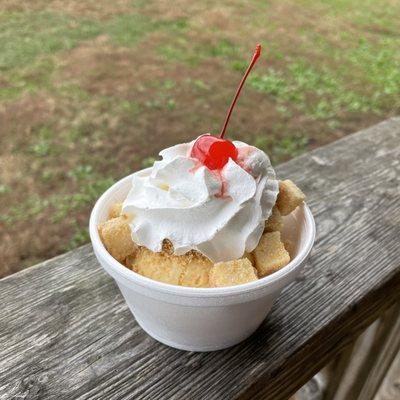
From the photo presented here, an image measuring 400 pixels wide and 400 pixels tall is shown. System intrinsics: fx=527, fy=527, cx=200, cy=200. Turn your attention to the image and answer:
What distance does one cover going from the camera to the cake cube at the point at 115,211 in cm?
87

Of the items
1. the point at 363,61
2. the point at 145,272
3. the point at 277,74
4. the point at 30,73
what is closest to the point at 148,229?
the point at 145,272

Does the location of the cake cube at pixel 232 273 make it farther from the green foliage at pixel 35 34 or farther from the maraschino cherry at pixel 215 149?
the green foliage at pixel 35 34

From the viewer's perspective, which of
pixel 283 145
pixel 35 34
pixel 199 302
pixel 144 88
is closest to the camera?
pixel 199 302

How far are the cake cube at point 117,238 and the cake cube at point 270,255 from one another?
0.62 feet

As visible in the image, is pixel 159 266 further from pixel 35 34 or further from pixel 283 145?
pixel 35 34

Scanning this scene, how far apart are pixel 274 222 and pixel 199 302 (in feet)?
0.72

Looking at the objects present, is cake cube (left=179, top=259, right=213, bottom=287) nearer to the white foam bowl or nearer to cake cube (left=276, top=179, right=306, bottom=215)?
the white foam bowl

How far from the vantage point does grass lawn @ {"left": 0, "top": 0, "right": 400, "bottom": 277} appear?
2.62m

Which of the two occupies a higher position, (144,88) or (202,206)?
(202,206)

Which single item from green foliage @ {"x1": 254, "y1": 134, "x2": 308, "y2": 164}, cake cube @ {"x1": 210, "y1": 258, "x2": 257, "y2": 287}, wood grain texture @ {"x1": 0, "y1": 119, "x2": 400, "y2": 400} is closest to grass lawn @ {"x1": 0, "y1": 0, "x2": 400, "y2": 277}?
green foliage @ {"x1": 254, "y1": 134, "x2": 308, "y2": 164}

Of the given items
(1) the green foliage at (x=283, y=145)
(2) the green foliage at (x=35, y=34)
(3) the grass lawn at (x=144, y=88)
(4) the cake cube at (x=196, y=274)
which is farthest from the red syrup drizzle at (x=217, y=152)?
(2) the green foliage at (x=35, y=34)

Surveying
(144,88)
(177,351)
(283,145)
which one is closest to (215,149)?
(177,351)

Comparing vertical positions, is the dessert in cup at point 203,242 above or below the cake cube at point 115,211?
above

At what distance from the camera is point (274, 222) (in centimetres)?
85
